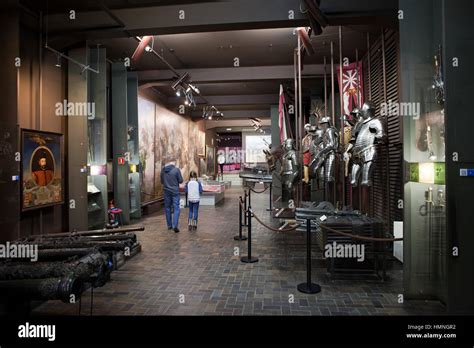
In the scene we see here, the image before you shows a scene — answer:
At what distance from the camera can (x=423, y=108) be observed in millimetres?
3828

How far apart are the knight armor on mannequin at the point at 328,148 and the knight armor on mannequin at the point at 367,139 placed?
1.33m

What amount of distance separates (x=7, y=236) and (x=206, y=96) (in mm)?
11804

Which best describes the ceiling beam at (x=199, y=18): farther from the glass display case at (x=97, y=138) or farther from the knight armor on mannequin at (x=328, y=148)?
the knight armor on mannequin at (x=328, y=148)

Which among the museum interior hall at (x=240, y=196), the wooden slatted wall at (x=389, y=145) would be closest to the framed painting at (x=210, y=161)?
the museum interior hall at (x=240, y=196)

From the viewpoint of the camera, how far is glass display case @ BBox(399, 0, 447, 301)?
374cm

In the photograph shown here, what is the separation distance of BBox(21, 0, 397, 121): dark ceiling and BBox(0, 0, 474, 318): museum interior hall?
0.04 metres

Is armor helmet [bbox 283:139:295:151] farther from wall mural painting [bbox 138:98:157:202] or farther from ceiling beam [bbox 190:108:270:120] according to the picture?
ceiling beam [bbox 190:108:270:120]

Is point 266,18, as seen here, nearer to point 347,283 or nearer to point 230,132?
point 347,283

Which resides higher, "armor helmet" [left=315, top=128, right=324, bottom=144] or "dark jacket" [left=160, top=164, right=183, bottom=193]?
"armor helmet" [left=315, top=128, right=324, bottom=144]

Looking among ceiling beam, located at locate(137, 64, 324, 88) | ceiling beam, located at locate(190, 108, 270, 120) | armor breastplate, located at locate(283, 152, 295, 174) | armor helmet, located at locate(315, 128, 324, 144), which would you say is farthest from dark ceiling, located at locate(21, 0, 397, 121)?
ceiling beam, located at locate(190, 108, 270, 120)

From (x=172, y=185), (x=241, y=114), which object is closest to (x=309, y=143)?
(x=172, y=185)

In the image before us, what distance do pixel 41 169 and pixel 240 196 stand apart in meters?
3.92

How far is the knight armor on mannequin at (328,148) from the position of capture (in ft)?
23.2

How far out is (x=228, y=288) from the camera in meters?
4.13
